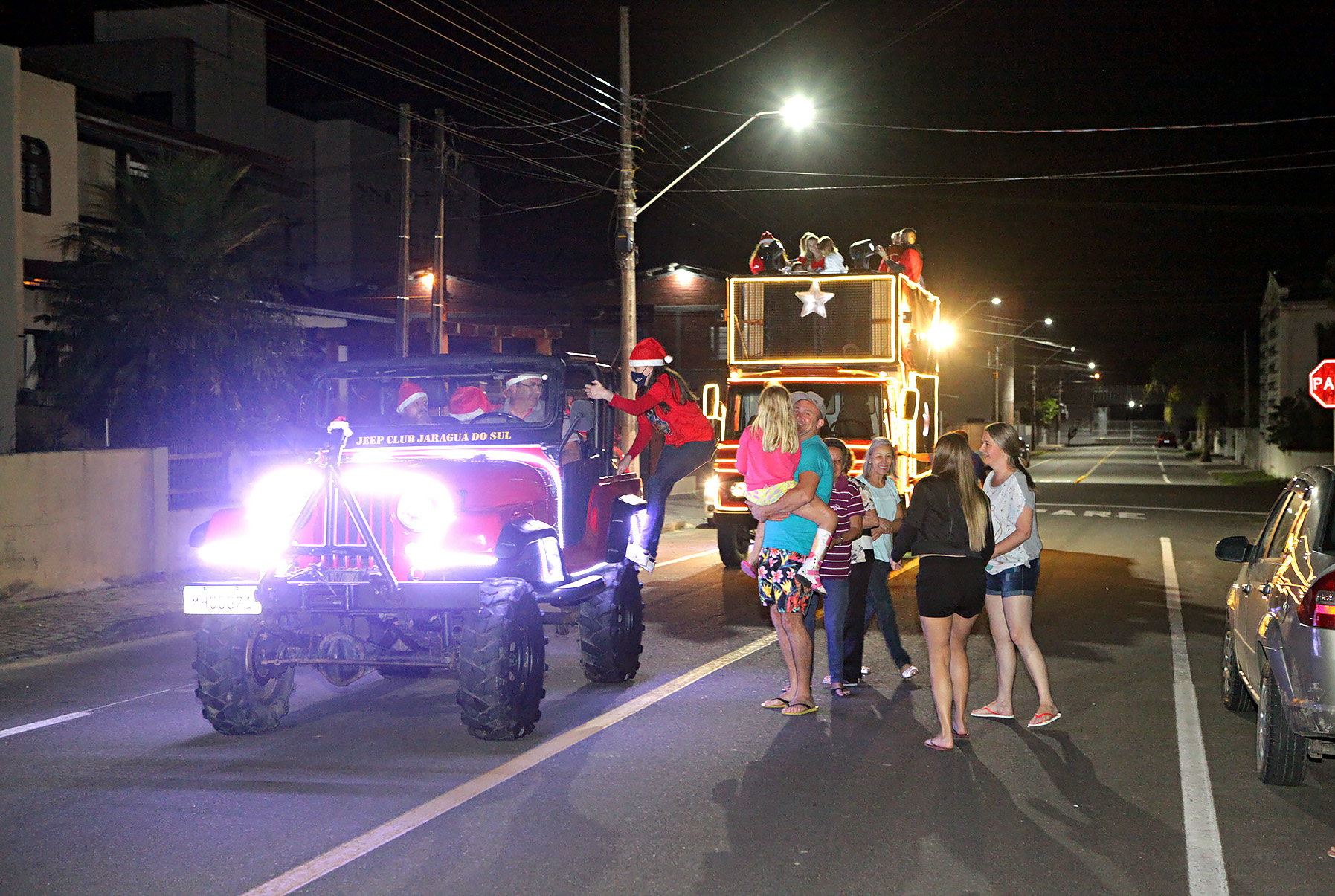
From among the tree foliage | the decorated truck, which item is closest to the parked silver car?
the decorated truck

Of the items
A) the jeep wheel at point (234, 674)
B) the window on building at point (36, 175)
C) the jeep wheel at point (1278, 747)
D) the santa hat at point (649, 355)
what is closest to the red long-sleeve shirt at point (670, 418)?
the santa hat at point (649, 355)

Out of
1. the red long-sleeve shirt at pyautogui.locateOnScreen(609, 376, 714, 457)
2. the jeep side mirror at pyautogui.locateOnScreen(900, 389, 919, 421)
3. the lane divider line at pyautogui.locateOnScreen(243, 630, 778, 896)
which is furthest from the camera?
the jeep side mirror at pyautogui.locateOnScreen(900, 389, 919, 421)

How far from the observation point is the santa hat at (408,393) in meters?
8.57

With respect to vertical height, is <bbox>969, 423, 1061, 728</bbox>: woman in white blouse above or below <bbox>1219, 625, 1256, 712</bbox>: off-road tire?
above

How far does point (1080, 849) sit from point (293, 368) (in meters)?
15.1

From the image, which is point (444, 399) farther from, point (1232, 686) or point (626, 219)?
point (626, 219)

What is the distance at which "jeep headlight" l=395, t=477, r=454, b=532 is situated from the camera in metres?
6.79

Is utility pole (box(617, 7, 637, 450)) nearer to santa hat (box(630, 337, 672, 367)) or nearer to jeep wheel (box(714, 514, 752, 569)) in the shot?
jeep wheel (box(714, 514, 752, 569))

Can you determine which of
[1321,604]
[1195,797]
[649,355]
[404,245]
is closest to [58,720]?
[649,355]

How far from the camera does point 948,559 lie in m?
6.98

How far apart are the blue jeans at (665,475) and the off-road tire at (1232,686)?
3.81 meters

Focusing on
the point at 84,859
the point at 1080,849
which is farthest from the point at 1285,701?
the point at 84,859

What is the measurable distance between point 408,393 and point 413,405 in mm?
105

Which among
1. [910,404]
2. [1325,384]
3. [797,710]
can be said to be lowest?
[797,710]
